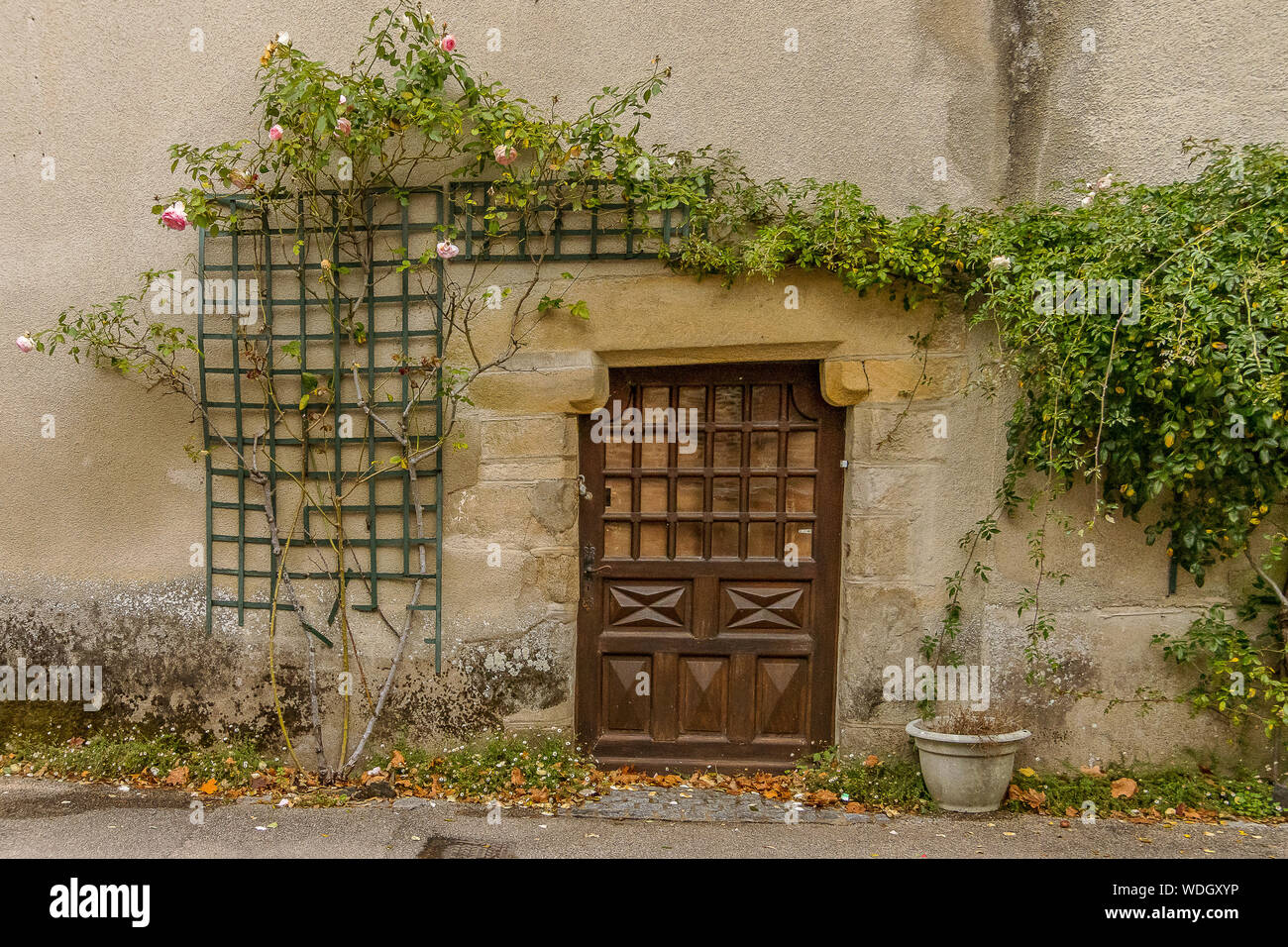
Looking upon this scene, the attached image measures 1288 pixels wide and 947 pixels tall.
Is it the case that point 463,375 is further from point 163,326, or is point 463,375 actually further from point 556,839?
point 556,839

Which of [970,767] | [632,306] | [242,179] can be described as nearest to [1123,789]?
[970,767]

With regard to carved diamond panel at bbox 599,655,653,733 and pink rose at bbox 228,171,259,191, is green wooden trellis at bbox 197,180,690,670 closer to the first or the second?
pink rose at bbox 228,171,259,191

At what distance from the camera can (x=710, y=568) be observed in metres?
4.10

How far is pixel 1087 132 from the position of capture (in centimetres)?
382

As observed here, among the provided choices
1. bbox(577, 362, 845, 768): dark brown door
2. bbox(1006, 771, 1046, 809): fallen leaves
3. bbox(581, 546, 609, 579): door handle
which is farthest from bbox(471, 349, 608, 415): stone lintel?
bbox(1006, 771, 1046, 809): fallen leaves

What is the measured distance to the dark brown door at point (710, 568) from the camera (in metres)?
4.08

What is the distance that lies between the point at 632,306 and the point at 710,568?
1.27 m

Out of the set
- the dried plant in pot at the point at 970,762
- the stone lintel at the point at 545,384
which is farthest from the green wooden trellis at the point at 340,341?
the dried plant in pot at the point at 970,762

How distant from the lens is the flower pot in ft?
11.9

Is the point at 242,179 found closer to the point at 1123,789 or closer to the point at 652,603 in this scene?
the point at 652,603

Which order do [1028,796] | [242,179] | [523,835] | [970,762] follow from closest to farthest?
[523,835] < [970,762] < [1028,796] < [242,179]

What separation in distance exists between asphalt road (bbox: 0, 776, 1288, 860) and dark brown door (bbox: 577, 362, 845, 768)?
1.85 ft

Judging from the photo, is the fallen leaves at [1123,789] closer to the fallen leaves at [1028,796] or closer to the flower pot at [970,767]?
the fallen leaves at [1028,796]

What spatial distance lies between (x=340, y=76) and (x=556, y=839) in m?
3.39
